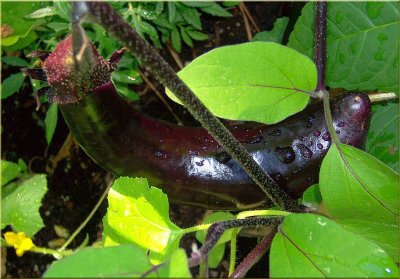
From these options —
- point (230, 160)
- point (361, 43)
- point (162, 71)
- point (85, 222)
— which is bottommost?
point (85, 222)

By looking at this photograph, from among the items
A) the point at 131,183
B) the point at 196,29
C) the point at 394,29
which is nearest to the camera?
the point at 131,183

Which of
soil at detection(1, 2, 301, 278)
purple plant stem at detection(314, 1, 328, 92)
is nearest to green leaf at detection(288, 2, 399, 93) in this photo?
Answer: purple plant stem at detection(314, 1, 328, 92)

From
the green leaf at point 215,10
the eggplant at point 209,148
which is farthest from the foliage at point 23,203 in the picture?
the green leaf at point 215,10

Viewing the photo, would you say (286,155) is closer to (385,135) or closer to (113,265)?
(385,135)

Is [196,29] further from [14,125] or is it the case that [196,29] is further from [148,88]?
[14,125]

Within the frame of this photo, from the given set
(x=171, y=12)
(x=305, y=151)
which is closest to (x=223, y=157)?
(x=305, y=151)

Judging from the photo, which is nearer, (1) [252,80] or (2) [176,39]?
(1) [252,80]

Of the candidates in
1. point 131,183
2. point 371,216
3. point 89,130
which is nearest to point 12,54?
point 89,130
